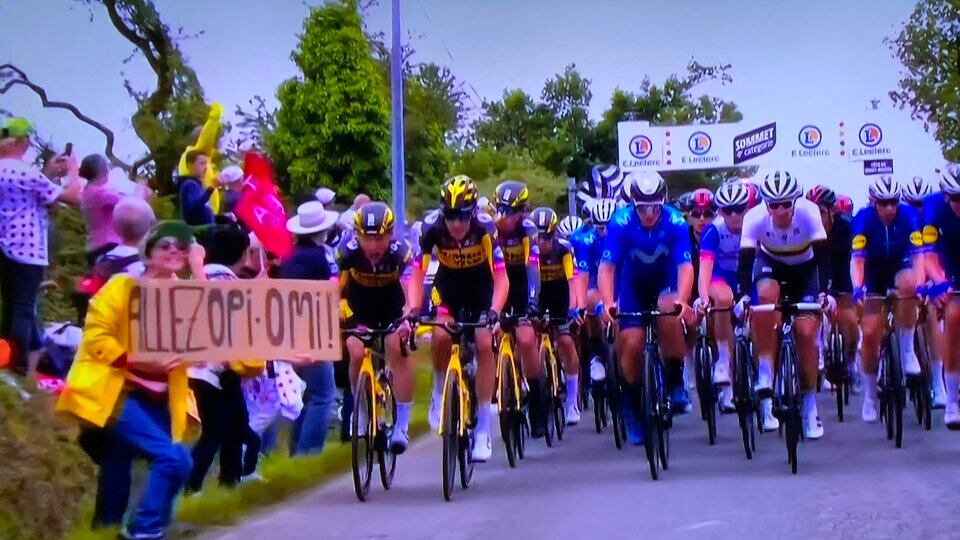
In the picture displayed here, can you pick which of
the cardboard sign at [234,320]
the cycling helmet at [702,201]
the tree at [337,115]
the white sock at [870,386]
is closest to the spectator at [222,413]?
the cardboard sign at [234,320]

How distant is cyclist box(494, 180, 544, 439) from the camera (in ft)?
38.5

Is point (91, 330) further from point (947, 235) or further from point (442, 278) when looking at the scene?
point (947, 235)

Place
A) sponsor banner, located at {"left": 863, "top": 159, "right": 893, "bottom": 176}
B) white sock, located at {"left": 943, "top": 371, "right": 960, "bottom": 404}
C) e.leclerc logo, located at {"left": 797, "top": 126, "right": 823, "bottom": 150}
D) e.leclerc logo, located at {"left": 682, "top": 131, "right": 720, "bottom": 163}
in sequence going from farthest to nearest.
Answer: e.leclerc logo, located at {"left": 797, "top": 126, "right": 823, "bottom": 150}, e.leclerc logo, located at {"left": 682, "top": 131, "right": 720, "bottom": 163}, sponsor banner, located at {"left": 863, "top": 159, "right": 893, "bottom": 176}, white sock, located at {"left": 943, "top": 371, "right": 960, "bottom": 404}

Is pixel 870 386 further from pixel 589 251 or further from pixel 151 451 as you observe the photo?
pixel 151 451

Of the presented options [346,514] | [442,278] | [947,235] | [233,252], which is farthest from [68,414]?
[947,235]

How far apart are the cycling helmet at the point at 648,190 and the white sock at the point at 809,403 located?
1.80 meters

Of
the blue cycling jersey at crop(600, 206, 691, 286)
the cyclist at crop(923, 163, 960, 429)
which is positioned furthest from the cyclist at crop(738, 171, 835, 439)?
the cyclist at crop(923, 163, 960, 429)

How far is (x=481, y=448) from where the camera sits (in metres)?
10.6

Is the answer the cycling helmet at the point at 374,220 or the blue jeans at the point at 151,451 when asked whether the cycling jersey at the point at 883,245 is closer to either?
the cycling helmet at the point at 374,220

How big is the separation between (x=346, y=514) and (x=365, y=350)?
134 cm

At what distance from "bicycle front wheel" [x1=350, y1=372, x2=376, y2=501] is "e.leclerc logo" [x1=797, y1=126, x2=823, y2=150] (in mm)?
49574

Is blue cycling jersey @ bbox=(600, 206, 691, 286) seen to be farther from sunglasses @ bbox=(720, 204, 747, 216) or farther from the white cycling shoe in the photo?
sunglasses @ bbox=(720, 204, 747, 216)

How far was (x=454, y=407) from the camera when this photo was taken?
33.1ft

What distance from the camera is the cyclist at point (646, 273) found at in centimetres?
1099
